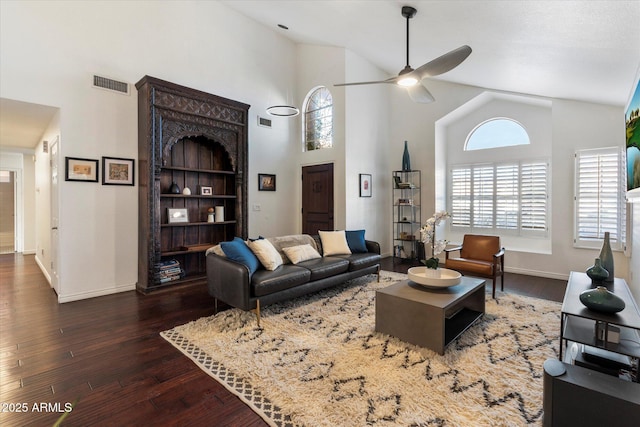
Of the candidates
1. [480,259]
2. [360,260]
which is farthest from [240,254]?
[480,259]

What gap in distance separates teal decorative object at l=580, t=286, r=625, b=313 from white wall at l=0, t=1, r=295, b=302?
5.32m

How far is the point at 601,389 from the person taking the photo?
1.55 meters

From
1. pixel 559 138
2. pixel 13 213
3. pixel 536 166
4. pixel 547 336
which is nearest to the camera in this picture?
pixel 547 336

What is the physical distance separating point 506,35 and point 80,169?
539 cm

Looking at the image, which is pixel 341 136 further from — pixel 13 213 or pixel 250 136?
pixel 13 213

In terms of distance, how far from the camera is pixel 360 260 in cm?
450

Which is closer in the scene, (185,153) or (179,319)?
(179,319)

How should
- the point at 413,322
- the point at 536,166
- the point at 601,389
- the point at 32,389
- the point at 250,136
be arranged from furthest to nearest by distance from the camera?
the point at 250,136 → the point at 536,166 → the point at 413,322 → the point at 32,389 → the point at 601,389

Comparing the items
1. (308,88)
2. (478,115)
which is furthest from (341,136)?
(478,115)

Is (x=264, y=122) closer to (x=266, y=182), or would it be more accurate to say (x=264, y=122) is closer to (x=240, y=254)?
(x=266, y=182)

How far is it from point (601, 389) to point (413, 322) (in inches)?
51.9

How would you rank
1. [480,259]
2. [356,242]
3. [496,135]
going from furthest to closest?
[496,135] → [356,242] → [480,259]

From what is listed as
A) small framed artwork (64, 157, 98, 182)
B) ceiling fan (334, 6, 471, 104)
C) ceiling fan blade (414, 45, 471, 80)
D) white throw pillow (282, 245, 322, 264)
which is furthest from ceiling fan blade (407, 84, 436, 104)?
small framed artwork (64, 157, 98, 182)

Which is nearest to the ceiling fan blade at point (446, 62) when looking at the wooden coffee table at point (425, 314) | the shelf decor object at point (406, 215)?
the wooden coffee table at point (425, 314)
